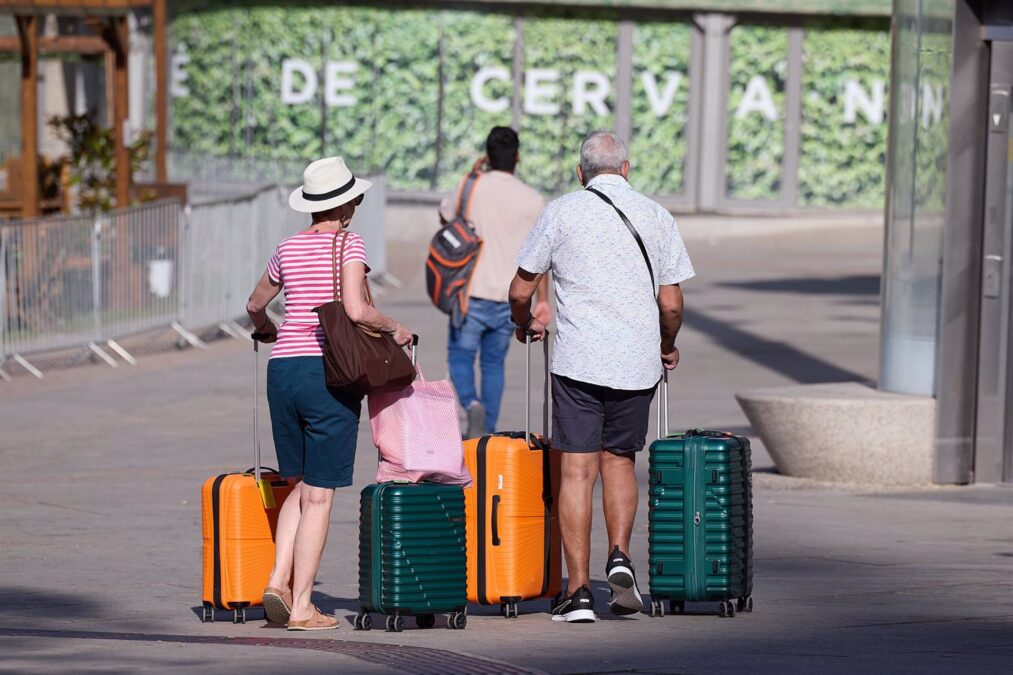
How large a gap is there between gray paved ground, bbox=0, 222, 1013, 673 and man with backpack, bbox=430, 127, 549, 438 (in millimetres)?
992

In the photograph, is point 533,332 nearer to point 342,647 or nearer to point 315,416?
point 315,416

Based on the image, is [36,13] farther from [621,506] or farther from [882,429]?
[621,506]

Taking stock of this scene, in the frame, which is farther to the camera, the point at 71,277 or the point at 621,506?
the point at 71,277

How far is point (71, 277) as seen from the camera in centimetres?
1568

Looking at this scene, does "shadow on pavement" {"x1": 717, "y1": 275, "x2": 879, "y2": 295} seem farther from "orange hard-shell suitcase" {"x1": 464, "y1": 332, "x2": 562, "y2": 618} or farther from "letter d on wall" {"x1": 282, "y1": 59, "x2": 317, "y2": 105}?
"orange hard-shell suitcase" {"x1": 464, "y1": 332, "x2": 562, "y2": 618}

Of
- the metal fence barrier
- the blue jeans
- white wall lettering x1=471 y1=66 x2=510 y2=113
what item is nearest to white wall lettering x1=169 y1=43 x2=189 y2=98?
white wall lettering x1=471 y1=66 x2=510 y2=113

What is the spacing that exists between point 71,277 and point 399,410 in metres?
9.50

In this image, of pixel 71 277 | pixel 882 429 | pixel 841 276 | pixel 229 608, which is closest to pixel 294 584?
pixel 229 608

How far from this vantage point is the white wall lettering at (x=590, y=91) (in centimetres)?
3238

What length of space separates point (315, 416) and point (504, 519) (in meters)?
0.80

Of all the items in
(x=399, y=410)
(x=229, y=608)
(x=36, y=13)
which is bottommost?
(x=229, y=608)

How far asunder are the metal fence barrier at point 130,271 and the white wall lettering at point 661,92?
13699 millimetres

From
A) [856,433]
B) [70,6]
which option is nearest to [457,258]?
[856,433]

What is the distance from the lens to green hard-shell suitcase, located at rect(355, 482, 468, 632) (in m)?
6.58
